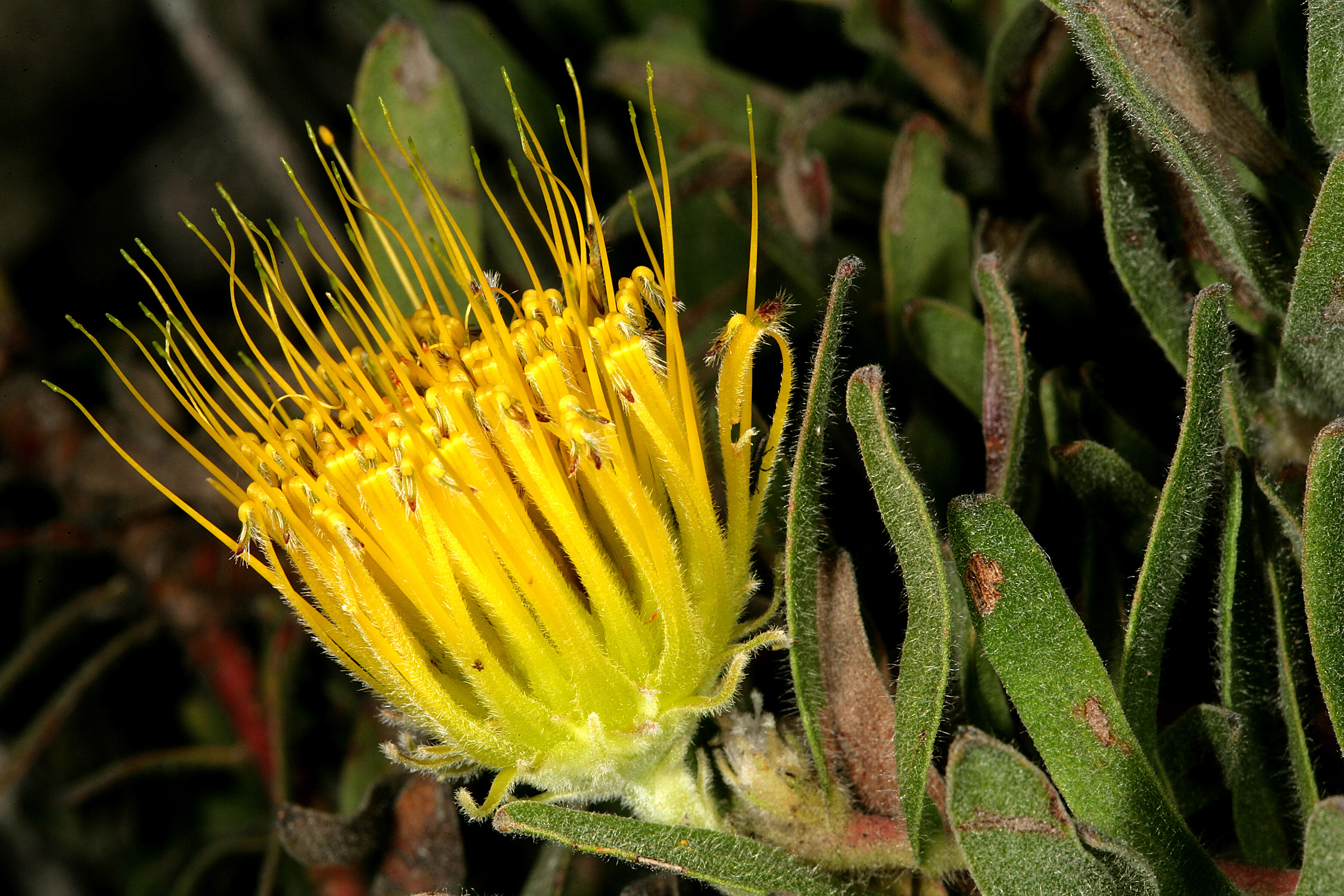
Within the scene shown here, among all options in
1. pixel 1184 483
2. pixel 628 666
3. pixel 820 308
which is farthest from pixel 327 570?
pixel 1184 483

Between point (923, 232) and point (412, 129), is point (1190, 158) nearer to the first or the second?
point (923, 232)

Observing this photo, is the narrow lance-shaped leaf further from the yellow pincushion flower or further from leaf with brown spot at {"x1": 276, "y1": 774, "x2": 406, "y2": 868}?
leaf with brown spot at {"x1": 276, "y1": 774, "x2": 406, "y2": 868}

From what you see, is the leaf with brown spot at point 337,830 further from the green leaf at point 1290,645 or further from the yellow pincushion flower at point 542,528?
the green leaf at point 1290,645

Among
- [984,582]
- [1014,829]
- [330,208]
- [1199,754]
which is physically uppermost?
[330,208]

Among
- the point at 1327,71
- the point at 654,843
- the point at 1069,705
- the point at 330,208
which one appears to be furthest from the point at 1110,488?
the point at 330,208

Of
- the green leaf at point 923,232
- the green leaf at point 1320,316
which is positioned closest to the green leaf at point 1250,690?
the green leaf at point 1320,316

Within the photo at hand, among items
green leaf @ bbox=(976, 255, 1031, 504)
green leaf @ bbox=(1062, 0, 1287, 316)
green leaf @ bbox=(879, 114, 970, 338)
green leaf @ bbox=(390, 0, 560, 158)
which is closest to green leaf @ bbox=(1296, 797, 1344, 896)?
green leaf @ bbox=(976, 255, 1031, 504)
